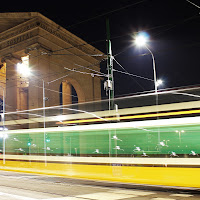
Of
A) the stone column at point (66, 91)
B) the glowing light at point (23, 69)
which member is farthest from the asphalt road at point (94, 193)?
the stone column at point (66, 91)

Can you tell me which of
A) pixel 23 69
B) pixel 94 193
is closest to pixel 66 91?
pixel 23 69

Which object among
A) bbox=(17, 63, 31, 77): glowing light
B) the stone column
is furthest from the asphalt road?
the stone column

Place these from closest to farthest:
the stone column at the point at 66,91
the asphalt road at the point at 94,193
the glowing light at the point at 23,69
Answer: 1. the asphalt road at the point at 94,193
2. the glowing light at the point at 23,69
3. the stone column at the point at 66,91

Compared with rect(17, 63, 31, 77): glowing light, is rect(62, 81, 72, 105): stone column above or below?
below

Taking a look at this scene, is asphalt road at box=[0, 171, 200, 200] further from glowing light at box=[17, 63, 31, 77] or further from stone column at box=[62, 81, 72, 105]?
stone column at box=[62, 81, 72, 105]

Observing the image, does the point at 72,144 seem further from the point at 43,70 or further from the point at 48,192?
the point at 43,70

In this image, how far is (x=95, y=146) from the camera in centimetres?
1092

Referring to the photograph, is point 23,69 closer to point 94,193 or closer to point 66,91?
point 66,91

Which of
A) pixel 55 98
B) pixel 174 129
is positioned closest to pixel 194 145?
pixel 174 129

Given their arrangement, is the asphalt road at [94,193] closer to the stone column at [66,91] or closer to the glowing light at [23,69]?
the glowing light at [23,69]

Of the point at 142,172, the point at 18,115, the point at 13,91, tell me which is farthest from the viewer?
the point at 13,91

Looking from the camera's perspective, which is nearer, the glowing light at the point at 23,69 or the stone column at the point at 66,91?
the glowing light at the point at 23,69

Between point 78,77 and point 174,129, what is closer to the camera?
point 174,129

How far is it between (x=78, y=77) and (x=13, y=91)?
27.6 feet
